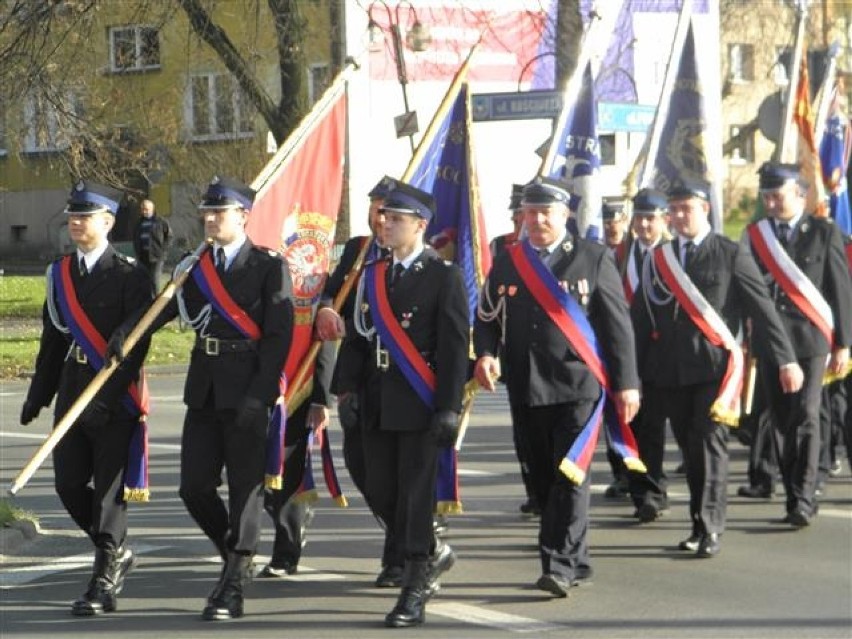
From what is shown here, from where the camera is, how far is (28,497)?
40.9 feet

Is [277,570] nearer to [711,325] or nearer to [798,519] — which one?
[711,325]

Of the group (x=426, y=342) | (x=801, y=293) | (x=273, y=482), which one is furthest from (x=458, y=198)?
(x=273, y=482)

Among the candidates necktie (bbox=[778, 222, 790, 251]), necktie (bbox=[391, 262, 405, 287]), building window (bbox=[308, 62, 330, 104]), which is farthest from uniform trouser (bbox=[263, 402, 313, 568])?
building window (bbox=[308, 62, 330, 104])

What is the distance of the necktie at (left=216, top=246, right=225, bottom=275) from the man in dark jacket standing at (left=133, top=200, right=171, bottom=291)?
760 inches

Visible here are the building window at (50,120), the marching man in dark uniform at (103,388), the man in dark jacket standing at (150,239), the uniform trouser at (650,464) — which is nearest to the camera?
the marching man in dark uniform at (103,388)

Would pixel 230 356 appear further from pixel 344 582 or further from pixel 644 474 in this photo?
pixel 644 474

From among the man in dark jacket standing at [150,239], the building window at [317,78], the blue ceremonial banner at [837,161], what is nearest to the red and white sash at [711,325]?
the blue ceremonial banner at [837,161]

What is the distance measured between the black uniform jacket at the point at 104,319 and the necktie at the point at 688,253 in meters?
3.18

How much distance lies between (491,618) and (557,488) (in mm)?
860

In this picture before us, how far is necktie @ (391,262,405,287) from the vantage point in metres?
8.46

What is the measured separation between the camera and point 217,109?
3300 cm

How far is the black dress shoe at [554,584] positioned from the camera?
28.3ft

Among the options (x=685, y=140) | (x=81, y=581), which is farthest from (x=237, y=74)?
(x=81, y=581)

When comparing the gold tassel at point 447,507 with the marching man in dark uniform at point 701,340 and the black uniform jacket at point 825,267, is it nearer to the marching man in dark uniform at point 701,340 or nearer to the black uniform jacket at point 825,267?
the marching man in dark uniform at point 701,340
